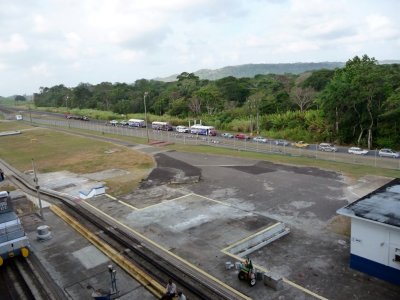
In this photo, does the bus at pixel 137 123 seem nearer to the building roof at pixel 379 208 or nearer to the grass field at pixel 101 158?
the grass field at pixel 101 158

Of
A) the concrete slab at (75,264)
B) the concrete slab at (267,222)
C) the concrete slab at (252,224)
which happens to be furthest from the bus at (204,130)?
the concrete slab at (75,264)

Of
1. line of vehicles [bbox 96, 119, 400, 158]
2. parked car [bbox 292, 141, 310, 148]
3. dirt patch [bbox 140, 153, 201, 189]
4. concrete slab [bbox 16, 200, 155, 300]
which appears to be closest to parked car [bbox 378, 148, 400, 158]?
line of vehicles [bbox 96, 119, 400, 158]

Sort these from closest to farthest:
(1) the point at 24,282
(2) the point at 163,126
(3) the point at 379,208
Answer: (1) the point at 24,282 < (3) the point at 379,208 < (2) the point at 163,126

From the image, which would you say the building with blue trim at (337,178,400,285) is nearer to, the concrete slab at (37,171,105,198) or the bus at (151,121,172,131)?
the concrete slab at (37,171,105,198)

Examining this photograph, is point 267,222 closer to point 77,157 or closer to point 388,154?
point 388,154

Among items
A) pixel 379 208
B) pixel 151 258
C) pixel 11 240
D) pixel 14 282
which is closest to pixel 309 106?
pixel 379 208

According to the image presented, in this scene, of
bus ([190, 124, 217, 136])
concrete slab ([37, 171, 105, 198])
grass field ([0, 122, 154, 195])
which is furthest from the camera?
bus ([190, 124, 217, 136])
